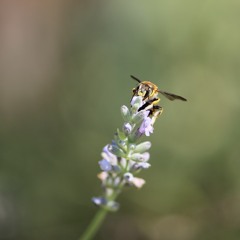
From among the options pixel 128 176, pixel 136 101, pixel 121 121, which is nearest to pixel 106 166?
pixel 128 176

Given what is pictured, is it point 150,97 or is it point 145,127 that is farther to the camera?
point 150,97

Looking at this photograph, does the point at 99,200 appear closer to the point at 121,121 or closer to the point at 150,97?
the point at 150,97

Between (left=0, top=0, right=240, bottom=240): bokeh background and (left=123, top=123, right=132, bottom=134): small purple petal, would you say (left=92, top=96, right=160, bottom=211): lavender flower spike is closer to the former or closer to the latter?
(left=123, top=123, right=132, bottom=134): small purple petal

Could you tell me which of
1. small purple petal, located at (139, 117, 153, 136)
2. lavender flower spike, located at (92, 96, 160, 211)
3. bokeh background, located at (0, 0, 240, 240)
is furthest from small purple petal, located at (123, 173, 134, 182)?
bokeh background, located at (0, 0, 240, 240)

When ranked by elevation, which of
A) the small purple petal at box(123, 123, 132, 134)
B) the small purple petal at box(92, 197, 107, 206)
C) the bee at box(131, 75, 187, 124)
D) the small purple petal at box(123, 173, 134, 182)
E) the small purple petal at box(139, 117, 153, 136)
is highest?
the bee at box(131, 75, 187, 124)

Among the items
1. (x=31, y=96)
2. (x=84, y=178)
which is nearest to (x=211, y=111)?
(x=84, y=178)

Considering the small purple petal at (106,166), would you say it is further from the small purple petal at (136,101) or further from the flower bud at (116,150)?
the small purple petal at (136,101)

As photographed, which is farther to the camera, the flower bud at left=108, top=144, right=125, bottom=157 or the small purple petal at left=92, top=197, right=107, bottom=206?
the small purple petal at left=92, top=197, right=107, bottom=206

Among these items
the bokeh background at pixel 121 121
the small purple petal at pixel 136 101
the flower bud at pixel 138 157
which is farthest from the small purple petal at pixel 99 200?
the bokeh background at pixel 121 121

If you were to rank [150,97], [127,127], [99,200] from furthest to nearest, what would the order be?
[99,200]
[150,97]
[127,127]
